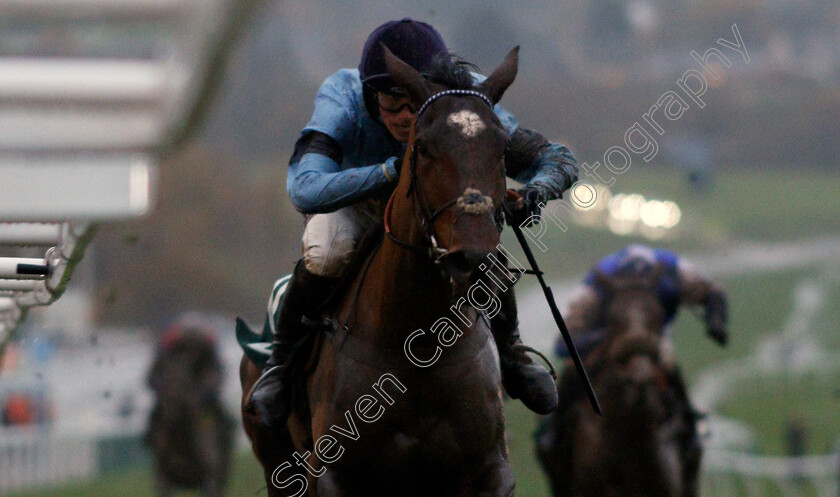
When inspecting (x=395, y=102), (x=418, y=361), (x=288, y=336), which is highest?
(x=395, y=102)

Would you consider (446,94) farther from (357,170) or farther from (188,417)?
(188,417)

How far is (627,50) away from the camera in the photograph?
32781mm

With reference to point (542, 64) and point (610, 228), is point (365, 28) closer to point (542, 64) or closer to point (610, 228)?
point (542, 64)

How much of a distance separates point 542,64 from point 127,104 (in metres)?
29.7

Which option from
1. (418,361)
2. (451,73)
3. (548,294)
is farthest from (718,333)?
(451,73)

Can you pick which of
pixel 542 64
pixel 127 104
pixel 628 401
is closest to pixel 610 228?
pixel 542 64

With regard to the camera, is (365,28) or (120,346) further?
(365,28)

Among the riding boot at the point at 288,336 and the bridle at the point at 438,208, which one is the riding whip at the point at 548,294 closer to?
the bridle at the point at 438,208

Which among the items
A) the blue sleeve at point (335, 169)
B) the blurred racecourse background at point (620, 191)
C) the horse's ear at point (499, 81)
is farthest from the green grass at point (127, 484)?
the horse's ear at point (499, 81)

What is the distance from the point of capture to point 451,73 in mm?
3512

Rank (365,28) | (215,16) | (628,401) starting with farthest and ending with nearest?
(365,28)
(628,401)
(215,16)

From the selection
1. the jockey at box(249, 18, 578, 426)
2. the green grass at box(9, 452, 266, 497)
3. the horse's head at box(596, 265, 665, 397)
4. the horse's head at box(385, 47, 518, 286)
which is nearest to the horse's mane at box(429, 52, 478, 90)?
the horse's head at box(385, 47, 518, 286)

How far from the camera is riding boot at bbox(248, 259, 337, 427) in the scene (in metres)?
4.21

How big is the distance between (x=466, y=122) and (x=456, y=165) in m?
0.14
